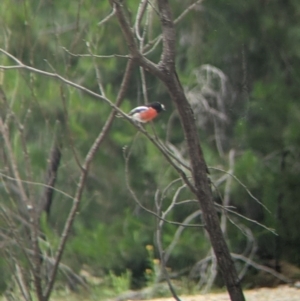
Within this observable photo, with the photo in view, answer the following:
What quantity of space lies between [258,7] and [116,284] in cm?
272

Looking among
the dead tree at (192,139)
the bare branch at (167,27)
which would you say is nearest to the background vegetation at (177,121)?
the dead tree at (192,139)

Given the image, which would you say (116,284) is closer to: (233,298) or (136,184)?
(136,184)

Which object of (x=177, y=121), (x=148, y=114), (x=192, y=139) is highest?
(x=192, y=139)

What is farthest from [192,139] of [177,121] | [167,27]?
[177,121]

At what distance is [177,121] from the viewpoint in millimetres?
7078

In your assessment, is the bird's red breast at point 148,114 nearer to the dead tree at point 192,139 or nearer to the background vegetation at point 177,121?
the background vegetation at point 177,121

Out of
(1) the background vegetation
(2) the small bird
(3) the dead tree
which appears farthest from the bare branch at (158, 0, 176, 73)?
(1) the background vegetation

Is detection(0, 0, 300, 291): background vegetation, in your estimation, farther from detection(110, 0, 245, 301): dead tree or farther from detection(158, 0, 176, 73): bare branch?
detection(158, 0, 176, 73): bare branch

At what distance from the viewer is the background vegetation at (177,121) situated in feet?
21.0

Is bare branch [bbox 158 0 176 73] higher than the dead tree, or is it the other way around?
bare branch [bbox 158 0 176 73]

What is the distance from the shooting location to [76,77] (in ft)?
22.9

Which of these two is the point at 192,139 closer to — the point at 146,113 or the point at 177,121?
the point at 146,113

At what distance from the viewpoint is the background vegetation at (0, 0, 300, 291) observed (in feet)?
21.0

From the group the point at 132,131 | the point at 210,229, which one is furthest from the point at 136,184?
the point at 210,229
